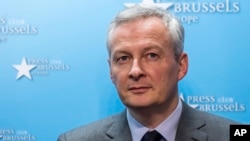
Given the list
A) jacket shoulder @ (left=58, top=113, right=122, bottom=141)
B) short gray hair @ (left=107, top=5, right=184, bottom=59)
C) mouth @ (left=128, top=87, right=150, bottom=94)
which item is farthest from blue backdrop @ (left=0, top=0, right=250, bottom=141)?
mouth @ (left=128, top=87, right=150, bottom=94)

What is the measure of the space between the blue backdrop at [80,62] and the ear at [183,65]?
11 centimetres

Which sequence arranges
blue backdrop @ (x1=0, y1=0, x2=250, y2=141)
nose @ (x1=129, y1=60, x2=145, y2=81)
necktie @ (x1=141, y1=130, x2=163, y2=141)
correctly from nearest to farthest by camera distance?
nose @ (x1=129, y1=60, x2=145, y2=81) → necktie @ (x1=141, y1=130, x2=163, y2=141) → blue backdrop @ (x1=0, y1=0, x2=250, y2=141)

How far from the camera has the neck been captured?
182 cm

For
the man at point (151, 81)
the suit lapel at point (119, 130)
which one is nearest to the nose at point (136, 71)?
the man at point (151, 81)

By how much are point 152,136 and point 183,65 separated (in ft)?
0.98

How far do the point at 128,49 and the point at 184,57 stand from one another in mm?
246

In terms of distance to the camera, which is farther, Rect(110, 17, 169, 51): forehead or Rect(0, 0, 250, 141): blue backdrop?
Rect(0, 0, 250, 141): blue backdrop

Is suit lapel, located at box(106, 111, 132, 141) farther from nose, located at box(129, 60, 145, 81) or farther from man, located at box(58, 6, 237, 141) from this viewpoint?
nose, located at box(129, 60, 145, 81)

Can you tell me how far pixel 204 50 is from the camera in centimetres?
194

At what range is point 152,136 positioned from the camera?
180 centimetres

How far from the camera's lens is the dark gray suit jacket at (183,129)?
180 centimetres

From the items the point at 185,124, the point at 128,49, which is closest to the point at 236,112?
the point at 185,124

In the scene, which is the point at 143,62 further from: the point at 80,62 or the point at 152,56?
the point at 80,62

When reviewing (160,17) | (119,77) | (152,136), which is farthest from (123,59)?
(152,136)
